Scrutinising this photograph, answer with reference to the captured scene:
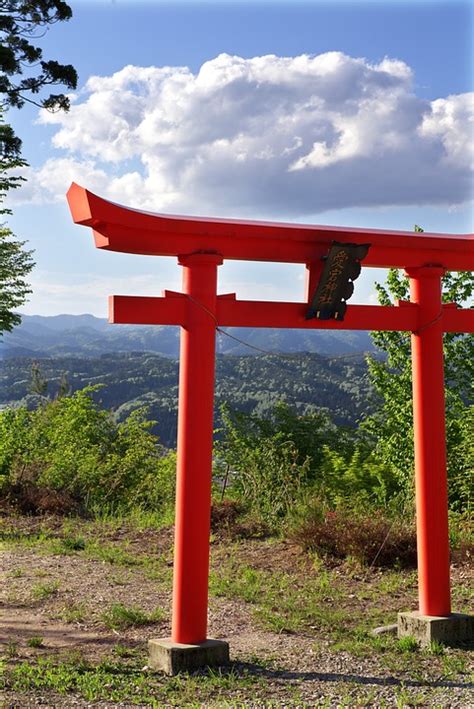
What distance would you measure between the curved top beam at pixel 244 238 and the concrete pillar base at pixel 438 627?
8.25 feet

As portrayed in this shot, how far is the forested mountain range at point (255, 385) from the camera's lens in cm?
1689

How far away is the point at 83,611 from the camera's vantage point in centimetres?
650

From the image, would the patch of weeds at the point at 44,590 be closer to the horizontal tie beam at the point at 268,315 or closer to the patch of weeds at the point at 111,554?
the patch of weeds at the point at 111,554

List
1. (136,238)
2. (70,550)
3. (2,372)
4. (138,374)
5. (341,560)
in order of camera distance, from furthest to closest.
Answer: (2,372)
(138,374)
(70,550)
(341,560)
(136,238)

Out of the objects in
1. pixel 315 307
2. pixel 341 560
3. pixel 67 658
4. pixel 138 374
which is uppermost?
pixel 138 374

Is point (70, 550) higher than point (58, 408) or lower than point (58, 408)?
lower

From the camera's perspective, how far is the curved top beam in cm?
494

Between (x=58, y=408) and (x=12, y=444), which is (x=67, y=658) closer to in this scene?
(x=12, y=444)

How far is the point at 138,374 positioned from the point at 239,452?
4861cm

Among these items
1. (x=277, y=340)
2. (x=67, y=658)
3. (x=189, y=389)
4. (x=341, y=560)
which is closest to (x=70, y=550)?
(x=341, y=560)

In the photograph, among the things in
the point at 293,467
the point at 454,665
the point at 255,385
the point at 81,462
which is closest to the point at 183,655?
the point at 454,665

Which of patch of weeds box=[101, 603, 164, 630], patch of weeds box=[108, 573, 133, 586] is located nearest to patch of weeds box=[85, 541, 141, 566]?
patch of weeds box=[108, 573, 133, 586]

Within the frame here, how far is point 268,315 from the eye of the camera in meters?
5.41

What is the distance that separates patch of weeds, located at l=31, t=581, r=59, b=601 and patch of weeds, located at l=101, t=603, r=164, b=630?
3.01ft
